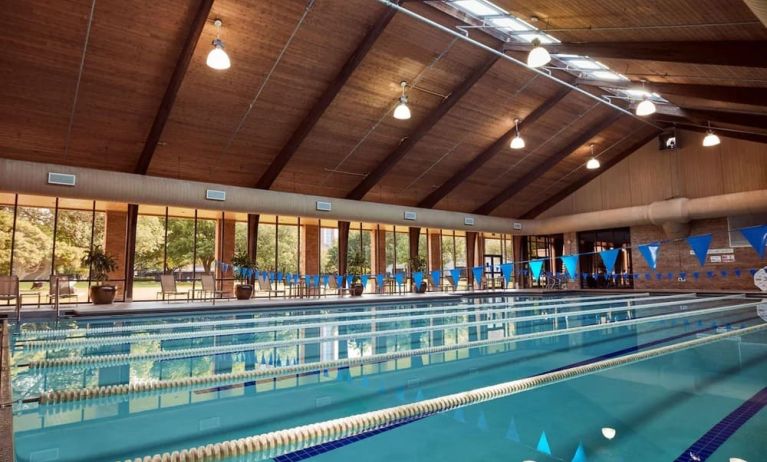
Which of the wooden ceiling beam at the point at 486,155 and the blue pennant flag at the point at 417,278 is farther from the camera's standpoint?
the blue pennant flag at the point at 417,278

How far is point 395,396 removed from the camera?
3.30 m

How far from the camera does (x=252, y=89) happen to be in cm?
949

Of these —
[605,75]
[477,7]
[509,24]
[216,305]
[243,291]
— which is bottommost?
[216,305]

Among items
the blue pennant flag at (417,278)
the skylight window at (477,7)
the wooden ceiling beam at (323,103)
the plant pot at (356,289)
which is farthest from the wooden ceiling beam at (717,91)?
the plant pot at (356,289)

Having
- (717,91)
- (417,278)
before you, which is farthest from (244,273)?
(717,91)

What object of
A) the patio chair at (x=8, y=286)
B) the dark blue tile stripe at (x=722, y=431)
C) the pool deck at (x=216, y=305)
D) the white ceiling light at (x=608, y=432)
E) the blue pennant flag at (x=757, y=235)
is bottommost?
the dark blue tile stripe at (x=722, y=431)

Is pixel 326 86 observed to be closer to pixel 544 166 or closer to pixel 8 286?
pixel 8 286

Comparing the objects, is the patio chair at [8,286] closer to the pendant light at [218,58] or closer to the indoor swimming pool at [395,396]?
the indoor swimming pool at [395,396]

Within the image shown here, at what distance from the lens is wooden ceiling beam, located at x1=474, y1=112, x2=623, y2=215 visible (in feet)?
46.5

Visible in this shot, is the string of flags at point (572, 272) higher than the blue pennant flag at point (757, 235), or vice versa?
the blue pennant flag at point (757, 235)

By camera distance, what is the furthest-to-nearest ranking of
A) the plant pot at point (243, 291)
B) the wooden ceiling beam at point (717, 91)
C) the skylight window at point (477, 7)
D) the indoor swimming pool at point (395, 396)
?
the plant pot at point (243, 291), the skylight window at point (477, 7), the wooden ceiling beam at point (717, 91), the indoor swimming pool at point (395, 396)

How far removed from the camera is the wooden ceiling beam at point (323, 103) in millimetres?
8664

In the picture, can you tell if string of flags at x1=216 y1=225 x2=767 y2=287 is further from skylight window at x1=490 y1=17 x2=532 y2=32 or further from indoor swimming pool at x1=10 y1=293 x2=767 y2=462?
skylight window at x1=490 y1=17 x2=532 y2=32

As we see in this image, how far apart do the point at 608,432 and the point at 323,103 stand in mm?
8963
